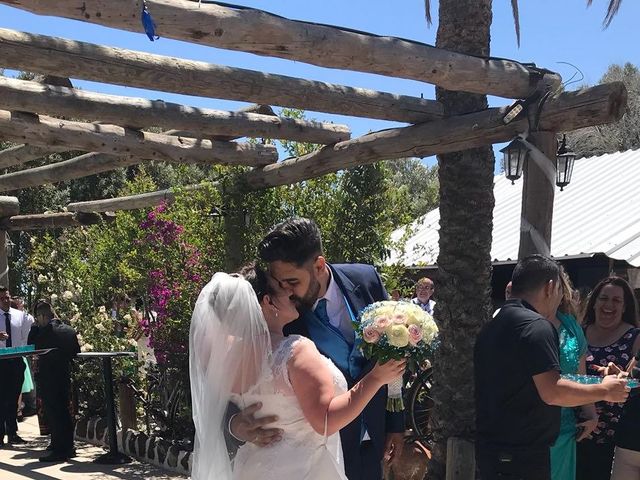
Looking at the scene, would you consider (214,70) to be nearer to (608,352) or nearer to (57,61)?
(57,61)

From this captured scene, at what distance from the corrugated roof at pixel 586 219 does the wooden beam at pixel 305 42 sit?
325 centimetres

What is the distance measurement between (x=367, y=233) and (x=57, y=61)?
4083 mm

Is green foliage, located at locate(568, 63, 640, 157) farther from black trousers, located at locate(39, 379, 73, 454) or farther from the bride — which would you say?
the bride

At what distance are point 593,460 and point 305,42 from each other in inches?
130

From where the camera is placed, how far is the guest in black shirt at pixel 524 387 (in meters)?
3.62

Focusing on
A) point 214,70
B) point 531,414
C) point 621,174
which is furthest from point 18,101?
point 621,174

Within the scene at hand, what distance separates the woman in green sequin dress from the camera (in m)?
4.59

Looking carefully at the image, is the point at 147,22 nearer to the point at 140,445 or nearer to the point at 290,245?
the point at 290,245

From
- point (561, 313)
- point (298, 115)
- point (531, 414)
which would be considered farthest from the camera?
point (298, 115)

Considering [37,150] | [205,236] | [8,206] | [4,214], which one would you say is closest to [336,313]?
[205,236]

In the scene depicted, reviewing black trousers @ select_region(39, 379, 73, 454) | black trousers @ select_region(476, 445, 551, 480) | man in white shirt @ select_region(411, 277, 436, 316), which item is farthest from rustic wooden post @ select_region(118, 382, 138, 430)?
black trousers @ select_region(476, 445, 551, 480)

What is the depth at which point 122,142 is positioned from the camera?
7.68 m

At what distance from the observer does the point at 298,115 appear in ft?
26.3

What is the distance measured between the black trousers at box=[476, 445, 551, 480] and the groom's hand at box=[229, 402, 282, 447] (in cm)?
135
